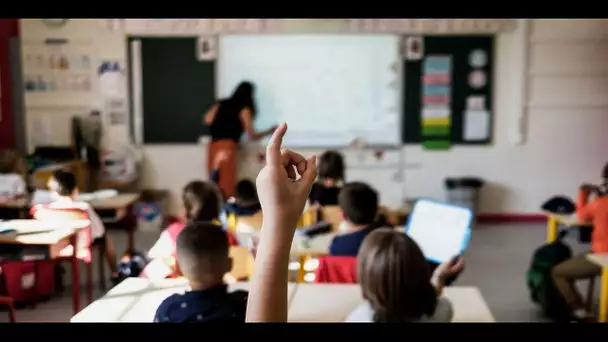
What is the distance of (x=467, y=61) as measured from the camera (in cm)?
548

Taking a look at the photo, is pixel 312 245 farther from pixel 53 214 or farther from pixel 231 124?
pixel 231 124

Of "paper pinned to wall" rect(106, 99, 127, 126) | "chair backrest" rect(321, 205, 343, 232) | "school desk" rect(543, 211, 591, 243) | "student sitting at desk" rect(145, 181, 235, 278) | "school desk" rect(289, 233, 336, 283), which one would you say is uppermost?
"paper pinned to wall" rect(106, 99, 127, 126)

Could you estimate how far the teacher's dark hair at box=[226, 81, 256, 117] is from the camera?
5184 mm

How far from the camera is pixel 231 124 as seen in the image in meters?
5.12

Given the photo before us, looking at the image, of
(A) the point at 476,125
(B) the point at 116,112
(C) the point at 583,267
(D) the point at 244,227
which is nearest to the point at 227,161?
(B) the point at 116,112

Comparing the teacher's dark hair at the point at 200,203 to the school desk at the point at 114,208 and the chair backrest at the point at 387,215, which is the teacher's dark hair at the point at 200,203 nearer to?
the school desk at the point at 114,208

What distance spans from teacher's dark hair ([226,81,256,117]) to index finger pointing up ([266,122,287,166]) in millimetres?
4299

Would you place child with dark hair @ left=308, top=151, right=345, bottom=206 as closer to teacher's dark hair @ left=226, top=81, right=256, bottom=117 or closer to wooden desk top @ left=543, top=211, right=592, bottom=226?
wooden desk top @ left=543, top=211, right=592, bottom=226

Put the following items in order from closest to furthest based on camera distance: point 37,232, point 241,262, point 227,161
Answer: point 37,232
point 241,262
point 227,161

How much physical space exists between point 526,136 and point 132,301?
455 cm

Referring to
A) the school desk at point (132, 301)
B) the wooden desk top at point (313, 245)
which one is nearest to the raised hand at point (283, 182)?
the school desk at point (132, 301)

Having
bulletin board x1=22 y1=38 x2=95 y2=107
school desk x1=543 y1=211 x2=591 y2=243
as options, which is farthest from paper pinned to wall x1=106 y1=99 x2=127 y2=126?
school desk x1=543 y1=211 x2=591 y2=243
